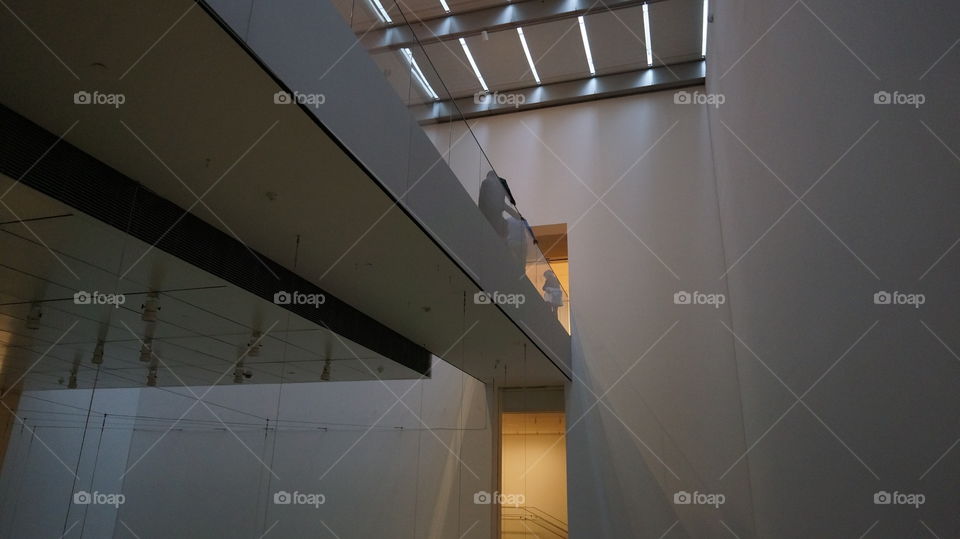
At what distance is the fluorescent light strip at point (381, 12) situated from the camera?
488cm

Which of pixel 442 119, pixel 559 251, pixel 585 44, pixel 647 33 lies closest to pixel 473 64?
pixel 585 44

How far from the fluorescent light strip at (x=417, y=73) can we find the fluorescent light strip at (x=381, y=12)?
1.45 ft

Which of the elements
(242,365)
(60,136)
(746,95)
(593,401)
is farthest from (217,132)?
(593,401)

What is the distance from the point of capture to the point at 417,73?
573cm

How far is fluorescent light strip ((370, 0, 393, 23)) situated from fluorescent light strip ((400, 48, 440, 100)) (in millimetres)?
441

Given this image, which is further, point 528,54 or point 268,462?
point 528,54

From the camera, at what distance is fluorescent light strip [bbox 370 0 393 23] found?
4.88 m

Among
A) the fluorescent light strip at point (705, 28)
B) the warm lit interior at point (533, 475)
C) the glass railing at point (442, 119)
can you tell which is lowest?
the warm lit interior at point (533, 475)

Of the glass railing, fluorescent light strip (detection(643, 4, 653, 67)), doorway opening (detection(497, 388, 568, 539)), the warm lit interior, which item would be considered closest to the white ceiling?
fluorescent light strip (detection(643, 4, 653, 67))

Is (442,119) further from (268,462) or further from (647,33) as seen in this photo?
(647,33)

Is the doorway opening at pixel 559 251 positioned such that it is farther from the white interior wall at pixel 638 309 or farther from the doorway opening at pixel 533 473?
the doorway opening at pixel 533 473

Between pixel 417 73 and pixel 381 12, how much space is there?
84cm

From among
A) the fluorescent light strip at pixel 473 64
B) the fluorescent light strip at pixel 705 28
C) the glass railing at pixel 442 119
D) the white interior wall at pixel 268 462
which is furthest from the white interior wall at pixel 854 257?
the fluorescent light strip at pixel 473 64

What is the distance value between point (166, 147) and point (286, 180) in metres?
0.81
